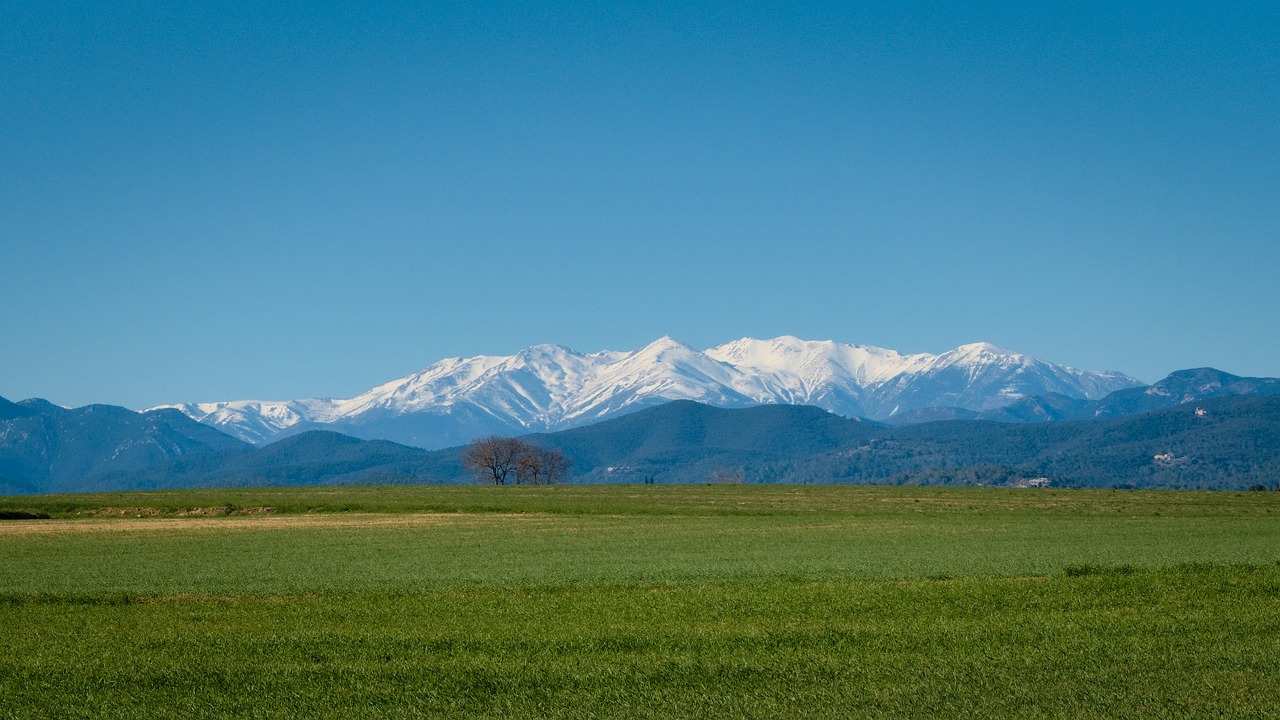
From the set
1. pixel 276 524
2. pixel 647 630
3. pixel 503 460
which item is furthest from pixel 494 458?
pixel 647 630

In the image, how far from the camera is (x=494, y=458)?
180m

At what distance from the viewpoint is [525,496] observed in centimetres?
10006

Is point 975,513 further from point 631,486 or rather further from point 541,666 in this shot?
point 541,666

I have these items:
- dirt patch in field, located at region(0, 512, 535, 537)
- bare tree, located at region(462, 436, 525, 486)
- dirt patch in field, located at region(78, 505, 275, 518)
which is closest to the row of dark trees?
bare tree, located at region(462, 436, 525, 486)

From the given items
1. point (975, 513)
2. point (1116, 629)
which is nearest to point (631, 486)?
point (975, 513)

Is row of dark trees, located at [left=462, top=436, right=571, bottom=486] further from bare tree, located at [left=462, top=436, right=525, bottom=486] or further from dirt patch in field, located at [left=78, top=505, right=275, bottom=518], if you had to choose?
dirt patch in field, located at [left=78, top=505, right=275, bottom=518]

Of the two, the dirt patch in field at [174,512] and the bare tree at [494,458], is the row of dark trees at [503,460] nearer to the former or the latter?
the bare tree at [494,458]

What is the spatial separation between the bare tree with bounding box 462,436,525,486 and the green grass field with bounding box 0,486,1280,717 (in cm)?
13372

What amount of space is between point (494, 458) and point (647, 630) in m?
163

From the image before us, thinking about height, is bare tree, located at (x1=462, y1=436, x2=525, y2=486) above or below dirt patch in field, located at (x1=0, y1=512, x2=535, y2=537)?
above

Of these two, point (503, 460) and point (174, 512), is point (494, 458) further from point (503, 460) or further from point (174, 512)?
point (174, 512)

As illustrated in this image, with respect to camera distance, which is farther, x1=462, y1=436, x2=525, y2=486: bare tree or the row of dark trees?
the row of dark trees

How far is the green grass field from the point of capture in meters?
15.4

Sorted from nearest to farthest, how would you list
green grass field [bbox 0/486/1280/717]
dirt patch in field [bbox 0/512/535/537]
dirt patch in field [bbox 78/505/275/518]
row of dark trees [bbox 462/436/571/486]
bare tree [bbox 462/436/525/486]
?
green grass field [bbox 0/486/1280/717] < dirt patch in field [bbox 0/512/535/537] < dirt patch in field [bbox 78/505/275/518] < bare tree [bbox 462/436/525/486] < row of dark trees [bbox 462/436/571/486]
